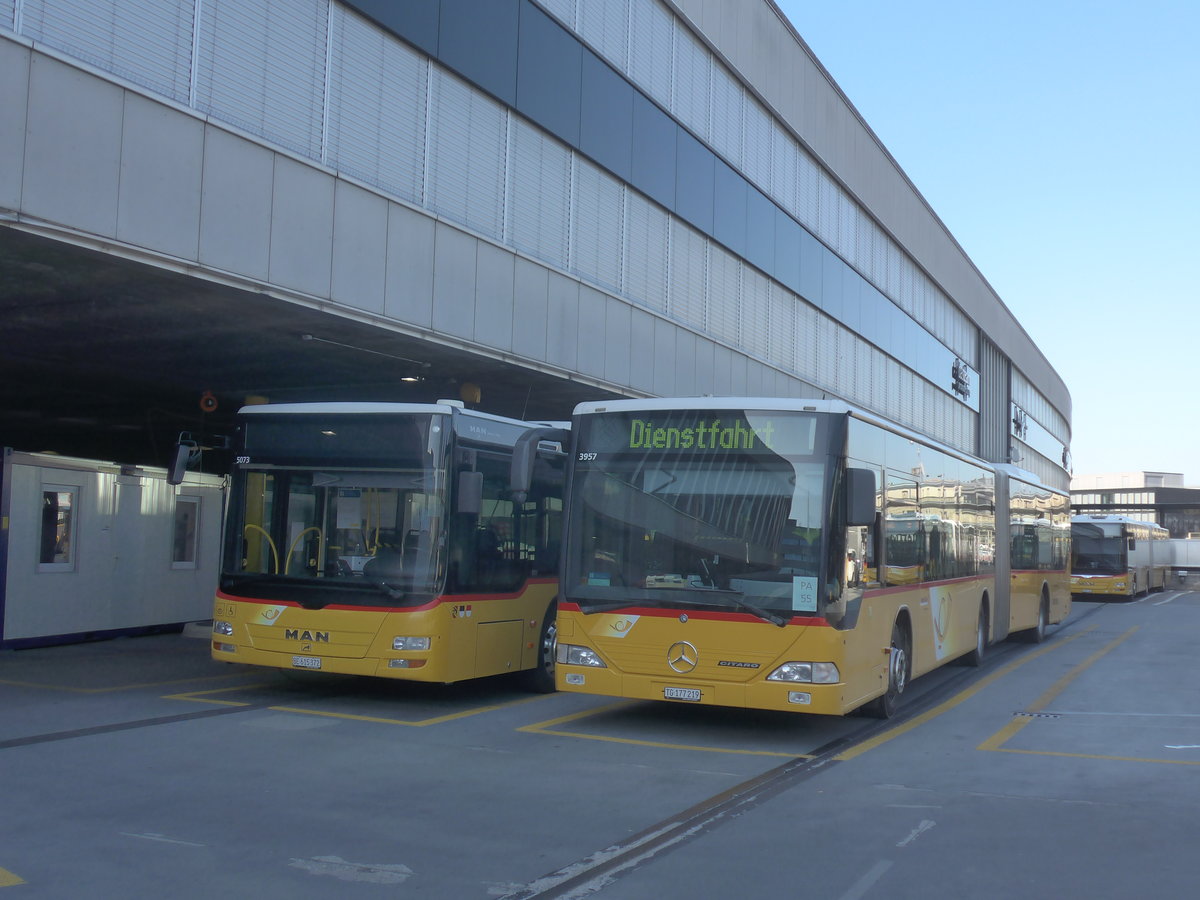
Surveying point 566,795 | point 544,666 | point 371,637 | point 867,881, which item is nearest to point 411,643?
point 371,637

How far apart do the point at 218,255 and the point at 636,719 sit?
19.7 feet

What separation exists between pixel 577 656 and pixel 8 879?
17.5ft

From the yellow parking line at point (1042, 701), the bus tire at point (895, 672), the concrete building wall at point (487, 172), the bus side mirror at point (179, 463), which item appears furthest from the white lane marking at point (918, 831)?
the concrete building wall at point (487, 172)

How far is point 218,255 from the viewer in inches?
448

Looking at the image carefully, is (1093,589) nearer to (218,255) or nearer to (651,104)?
(651,104)

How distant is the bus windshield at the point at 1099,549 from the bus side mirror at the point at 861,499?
32.2m

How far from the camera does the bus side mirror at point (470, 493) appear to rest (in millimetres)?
10922

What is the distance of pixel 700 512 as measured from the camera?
384 inches

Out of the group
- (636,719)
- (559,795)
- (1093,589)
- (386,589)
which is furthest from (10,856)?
(1093,589)

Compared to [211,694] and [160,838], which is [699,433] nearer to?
[160,838]

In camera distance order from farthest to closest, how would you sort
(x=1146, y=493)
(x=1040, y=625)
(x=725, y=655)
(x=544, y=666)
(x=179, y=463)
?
(x=1146, y=493), (x=1040, y=625), (x=544, y=666), (x=179, y=463), (x=725, y=655)

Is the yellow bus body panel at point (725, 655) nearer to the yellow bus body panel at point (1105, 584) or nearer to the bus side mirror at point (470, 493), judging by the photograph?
the bus side mirror at point (470, 493)

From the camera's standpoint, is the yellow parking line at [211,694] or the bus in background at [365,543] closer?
the bus in background at [365,543]

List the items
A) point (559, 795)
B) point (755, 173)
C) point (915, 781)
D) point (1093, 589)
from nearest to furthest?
point (559, 795), point (915, 781), point (755, 173), point (1093, 589)
